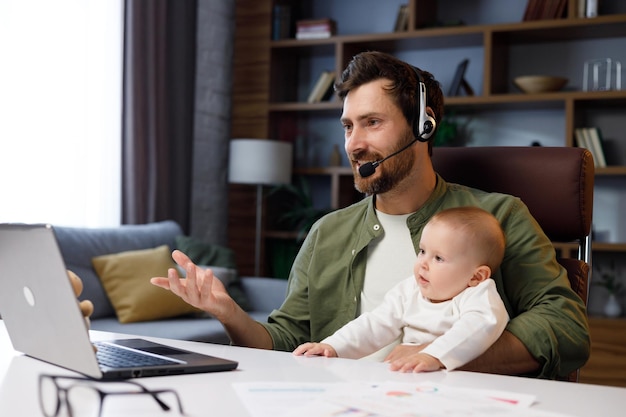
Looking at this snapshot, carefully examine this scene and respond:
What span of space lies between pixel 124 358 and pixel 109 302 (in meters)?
2.38

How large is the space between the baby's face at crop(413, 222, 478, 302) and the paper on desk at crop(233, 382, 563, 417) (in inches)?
17.2

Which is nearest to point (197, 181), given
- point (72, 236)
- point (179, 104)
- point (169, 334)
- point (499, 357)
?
point (179, 104)

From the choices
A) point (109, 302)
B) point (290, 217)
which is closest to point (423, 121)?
point (109, 302)

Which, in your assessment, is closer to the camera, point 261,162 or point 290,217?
point 261,162

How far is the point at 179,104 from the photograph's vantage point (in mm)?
4590

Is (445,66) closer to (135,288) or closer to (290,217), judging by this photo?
(290,217)

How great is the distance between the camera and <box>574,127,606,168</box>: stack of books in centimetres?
406

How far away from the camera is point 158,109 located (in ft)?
14.4

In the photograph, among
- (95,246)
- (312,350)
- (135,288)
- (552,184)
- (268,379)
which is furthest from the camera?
(95,246)

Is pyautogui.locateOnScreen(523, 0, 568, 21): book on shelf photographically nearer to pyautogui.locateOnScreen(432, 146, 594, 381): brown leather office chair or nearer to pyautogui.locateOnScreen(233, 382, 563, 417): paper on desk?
pyautogui.locateOnScreen(432, 146, 594, 381): brown leather office chair

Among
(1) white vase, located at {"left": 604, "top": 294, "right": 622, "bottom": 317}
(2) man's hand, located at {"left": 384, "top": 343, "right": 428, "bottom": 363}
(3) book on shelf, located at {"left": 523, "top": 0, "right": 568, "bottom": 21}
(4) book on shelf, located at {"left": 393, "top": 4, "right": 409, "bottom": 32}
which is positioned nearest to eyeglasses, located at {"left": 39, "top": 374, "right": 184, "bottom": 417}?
(2) man's hand, located at {"left": 384, "top": 343, "right": 428, "bottom": 363}

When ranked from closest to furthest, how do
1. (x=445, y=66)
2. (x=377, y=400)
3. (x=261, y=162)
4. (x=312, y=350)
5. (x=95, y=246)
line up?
(x=377, y=400) → (x=312, y=350) → (x=95, y=246) → (x=261, y=162) → (x=445, y=66)

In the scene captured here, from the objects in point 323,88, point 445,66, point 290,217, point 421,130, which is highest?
point 445,66

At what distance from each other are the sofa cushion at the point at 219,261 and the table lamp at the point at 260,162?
26.1 inches
